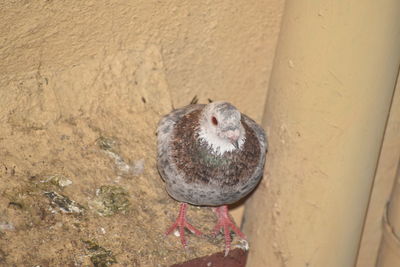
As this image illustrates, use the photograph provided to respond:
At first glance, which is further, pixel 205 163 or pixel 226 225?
pixel 226 225

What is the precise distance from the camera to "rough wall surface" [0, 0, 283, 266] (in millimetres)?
2242

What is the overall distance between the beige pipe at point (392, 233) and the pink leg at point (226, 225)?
837 millimetres

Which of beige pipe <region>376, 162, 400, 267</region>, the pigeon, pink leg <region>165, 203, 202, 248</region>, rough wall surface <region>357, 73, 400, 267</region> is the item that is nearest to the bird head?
the pigeon

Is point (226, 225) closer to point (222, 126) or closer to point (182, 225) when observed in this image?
point (182, 225)

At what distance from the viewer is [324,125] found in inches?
98.0

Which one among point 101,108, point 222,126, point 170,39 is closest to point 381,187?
point 222,126

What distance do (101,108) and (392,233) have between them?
5.25ft

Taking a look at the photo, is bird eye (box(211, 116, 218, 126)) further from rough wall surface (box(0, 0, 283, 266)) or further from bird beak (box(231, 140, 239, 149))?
rough wall surface (box(0, 0, 283, 266))

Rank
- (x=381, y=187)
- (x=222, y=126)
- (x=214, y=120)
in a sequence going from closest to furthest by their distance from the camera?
(x=222, y=126) → (x=214, y=120) → (x=381, y=187)

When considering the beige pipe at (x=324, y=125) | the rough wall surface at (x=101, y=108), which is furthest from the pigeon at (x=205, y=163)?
the beige pipe at (x=324, y=125)

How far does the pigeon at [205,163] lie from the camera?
2.35 m

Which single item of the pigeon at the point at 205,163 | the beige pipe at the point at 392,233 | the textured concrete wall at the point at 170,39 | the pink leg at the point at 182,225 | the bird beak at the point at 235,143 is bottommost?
the beige pipe at the point at 392,233

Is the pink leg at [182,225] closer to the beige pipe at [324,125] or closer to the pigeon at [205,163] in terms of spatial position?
the pigeon at [205,163]

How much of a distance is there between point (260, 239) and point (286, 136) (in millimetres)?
631
